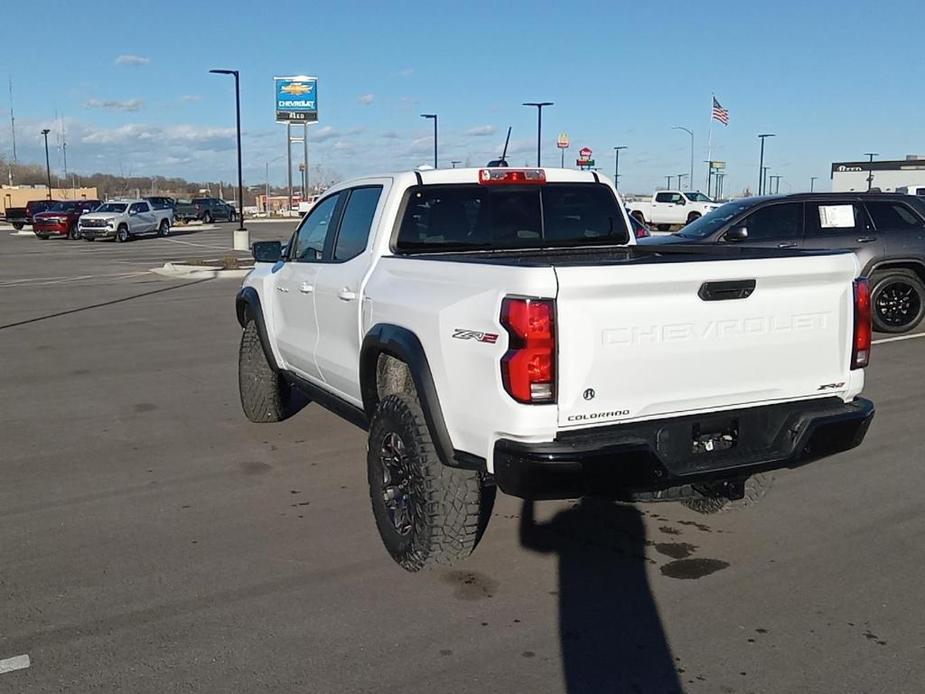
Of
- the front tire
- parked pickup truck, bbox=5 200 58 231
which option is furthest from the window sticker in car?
parked pickup truck, bbox=5 200 58 231

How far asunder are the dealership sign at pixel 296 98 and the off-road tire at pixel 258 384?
53222 millimetres

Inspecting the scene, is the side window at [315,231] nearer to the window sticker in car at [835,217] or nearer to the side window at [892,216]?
the window sticker in car at [835,217]

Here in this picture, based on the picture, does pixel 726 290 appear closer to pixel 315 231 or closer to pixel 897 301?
pixel 315 231

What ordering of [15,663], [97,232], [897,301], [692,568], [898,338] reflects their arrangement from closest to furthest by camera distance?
[15,663] → [692,568] → [898,338] → [897,301] → [97,232]

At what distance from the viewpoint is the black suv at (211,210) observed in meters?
59.3

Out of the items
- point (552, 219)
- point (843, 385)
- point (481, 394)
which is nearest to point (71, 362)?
point (552, 219)

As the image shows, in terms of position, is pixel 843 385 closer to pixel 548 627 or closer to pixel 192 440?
pixel 548 627

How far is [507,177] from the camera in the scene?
5.18 m

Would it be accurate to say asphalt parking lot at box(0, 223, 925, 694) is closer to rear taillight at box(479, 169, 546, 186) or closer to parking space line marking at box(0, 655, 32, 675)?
parking space line marking at box(0, 655, 32, 675)

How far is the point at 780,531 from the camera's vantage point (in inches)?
186

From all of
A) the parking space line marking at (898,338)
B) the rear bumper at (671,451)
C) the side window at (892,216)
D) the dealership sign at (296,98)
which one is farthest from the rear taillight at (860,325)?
the dealership sign at (296,98)

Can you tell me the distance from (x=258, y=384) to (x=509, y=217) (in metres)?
2.65

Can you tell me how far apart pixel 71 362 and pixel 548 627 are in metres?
7.80

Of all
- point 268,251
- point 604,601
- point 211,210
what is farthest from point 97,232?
point 604,601
